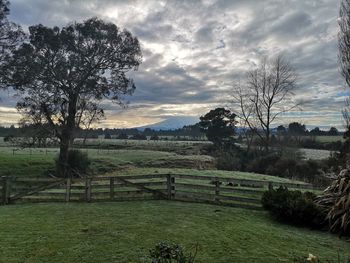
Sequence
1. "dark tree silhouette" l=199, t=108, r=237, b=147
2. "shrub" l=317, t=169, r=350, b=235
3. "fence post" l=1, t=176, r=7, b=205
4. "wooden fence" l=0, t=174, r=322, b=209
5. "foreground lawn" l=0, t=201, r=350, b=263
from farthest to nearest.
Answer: "dark tree silhouette" l=199, t=108, r=237, b=147
"fence post" l=1, t=176, r=7, b=205
"wooden fence" l=0, t=174, r=322, b=209
"shrub" l=317, t=169, r=350, b=235
"foreground lawn" l=0, t=201, r=350, b=263

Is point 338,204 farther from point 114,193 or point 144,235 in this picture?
point 114,193

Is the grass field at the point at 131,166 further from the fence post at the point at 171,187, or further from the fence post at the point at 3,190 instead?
the fence post at the point at 3,190

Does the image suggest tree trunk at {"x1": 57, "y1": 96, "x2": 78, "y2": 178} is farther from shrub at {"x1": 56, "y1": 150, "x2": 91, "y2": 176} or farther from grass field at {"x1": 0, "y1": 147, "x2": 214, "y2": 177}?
grass field at {"x1": 0, "y1": 147, "x2": 214, "y2": 177}

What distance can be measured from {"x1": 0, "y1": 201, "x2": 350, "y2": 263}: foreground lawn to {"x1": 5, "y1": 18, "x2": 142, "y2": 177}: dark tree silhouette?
19.3 m

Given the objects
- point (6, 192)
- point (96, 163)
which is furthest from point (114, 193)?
point (96, 163)

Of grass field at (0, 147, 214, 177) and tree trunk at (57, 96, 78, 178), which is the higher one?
tree trunk at (57, 96, 78, 178)

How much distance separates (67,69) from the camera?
31891 millimetres

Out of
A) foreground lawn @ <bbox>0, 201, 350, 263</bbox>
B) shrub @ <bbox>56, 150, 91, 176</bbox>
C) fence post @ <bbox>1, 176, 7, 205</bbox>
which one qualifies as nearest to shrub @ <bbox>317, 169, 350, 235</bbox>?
foreground lawn @ <bbox>0, 201, 350, 263</bbox>

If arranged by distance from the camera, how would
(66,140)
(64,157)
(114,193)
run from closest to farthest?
(114,193), (64,157), (66,140)

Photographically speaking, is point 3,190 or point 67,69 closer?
point 3,190

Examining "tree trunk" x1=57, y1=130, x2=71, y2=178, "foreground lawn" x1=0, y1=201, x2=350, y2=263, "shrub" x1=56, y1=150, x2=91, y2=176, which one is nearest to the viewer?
"foreground lawn" x1=0, y1=201, x2=350, y2=263

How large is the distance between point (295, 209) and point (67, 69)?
25.4 meters

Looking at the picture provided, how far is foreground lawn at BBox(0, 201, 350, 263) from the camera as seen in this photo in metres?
7.88

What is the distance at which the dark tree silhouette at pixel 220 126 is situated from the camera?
62.2 metres
